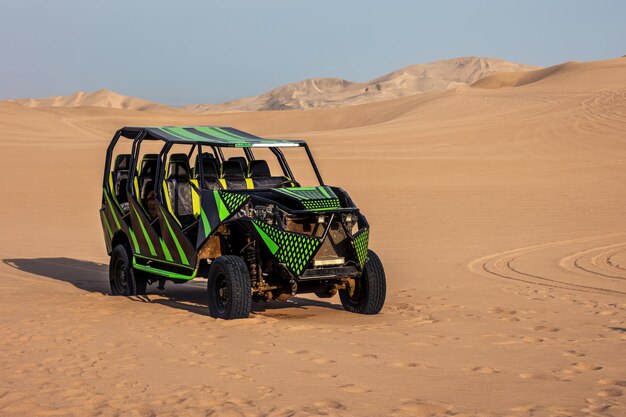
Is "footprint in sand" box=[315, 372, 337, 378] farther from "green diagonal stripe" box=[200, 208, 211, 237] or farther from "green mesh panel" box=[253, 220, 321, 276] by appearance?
"green diagonal stripe" box=[200, 208, 211, 237]

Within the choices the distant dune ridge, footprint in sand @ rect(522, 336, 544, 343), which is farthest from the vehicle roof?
the distant dune ridge

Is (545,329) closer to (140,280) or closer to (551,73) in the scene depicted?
(140,280)

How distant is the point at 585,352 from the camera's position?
25.2ft

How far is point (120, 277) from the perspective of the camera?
470 inches

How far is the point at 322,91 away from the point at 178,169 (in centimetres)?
16060

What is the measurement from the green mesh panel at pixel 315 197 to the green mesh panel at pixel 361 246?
38 cm

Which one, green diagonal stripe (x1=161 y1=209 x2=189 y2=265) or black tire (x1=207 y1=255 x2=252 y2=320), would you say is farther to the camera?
green diagonal stripe (x1=161 y1=209 x2=189 y2=265)

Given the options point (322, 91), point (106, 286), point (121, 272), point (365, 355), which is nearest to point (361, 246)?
point (365, 355)

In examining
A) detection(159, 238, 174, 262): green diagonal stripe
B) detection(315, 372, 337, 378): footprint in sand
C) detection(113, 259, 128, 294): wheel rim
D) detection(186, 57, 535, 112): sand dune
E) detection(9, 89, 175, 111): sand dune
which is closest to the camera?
detection(315, 372, 337, 378): footprint in sand

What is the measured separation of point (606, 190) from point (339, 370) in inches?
832

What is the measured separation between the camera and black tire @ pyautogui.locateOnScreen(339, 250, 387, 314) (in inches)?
392

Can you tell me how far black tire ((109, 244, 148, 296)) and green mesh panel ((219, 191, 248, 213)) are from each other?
95.2 inches

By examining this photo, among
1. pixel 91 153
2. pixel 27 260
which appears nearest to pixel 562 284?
pixel 27 260

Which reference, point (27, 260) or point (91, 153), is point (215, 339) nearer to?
point (27, 260)
